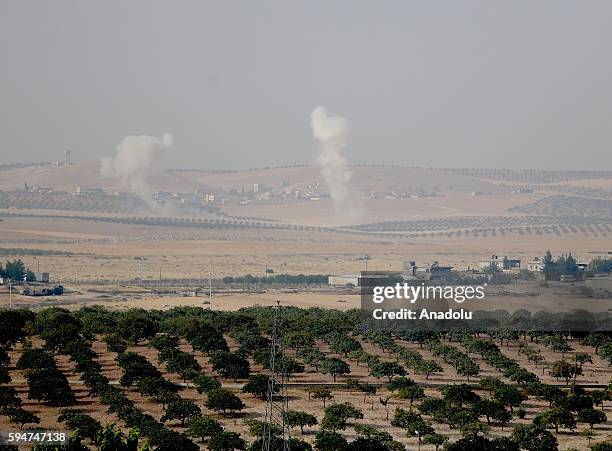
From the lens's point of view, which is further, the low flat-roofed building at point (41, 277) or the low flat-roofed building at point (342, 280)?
the low flat-roofed building at point (342, 280)

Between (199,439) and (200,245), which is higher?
(200,245)

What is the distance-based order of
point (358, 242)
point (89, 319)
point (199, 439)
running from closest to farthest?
1. point (199, 439)
2. point (89, 319)
3. point (358, 242)

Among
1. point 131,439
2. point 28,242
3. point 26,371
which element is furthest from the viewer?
point 28,242

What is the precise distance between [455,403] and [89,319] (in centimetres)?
2699

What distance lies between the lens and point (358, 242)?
183250 millimetres

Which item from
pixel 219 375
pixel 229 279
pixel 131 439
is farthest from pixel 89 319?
pixel 229 279

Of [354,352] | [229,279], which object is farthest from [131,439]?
[229,279]

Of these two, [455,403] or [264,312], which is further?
[264,312]

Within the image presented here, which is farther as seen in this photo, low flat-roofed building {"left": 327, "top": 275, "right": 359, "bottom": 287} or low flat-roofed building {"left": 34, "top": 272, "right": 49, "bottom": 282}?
low flat-roofed building {"left": 327, "top": 275, "right": 359, "bottom": 287}

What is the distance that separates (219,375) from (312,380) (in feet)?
13.4

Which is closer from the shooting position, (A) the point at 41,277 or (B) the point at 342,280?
(A) the point at 41,277

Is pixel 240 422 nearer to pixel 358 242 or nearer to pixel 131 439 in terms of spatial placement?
pixel 131 439

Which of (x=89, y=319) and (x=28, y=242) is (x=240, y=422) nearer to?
(x=89, y=319)

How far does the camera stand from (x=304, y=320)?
64438 mm
